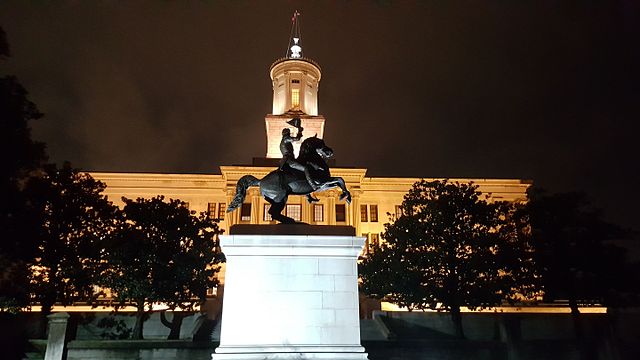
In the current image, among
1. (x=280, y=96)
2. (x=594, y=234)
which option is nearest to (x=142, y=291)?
(x=594, y=234)

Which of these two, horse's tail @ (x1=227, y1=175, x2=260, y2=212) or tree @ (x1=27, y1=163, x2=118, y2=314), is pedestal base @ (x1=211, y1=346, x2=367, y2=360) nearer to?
horse's tail @ (x1=227, y1=175, x2=260, y2=212)

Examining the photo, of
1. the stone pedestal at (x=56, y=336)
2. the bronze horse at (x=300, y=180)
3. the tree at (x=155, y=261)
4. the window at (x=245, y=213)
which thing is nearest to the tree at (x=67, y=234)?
the tree at (x=155, y=261)

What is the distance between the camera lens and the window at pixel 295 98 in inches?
2739

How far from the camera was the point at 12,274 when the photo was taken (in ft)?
75.4

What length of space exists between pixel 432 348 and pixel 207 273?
1620 centimetres

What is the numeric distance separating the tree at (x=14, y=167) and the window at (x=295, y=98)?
4902 centimetres

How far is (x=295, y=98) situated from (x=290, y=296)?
200ft

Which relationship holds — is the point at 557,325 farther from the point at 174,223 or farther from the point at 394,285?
the point at 174,223

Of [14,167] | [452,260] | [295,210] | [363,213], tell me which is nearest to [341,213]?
[295,210]

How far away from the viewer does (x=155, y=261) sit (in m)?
30.5

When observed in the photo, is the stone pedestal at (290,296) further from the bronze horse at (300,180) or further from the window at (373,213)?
the window at (373,213)

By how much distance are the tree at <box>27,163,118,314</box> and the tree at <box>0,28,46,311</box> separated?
360 cm

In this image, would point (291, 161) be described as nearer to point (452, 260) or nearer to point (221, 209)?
point (452, 260)

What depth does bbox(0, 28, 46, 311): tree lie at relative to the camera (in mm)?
18812
